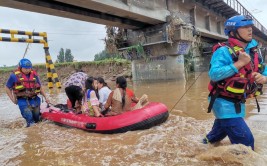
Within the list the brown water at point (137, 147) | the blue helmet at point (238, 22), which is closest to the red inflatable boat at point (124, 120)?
the brown water at point (137, 147)

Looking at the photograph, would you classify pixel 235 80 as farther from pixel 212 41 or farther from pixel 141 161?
pixel 212 41

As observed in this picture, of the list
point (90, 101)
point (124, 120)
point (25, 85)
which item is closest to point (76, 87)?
point (90, 101)

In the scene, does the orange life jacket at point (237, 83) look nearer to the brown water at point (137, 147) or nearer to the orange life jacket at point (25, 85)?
the brown water at point (137, 147)

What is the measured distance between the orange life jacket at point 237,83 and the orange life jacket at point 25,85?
4.26 m

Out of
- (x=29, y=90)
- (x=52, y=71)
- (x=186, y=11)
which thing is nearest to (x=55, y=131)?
(x=29, y=90)

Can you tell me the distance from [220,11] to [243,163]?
18.8 meters

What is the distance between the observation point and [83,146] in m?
3.85

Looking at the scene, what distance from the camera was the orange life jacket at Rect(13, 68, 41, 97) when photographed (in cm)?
560

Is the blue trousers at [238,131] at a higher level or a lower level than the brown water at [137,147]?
higher

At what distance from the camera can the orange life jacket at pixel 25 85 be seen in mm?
5602

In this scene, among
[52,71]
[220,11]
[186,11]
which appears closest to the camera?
[52,71]

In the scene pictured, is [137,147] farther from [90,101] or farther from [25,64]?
[25,64]

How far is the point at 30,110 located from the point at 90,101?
165 cm

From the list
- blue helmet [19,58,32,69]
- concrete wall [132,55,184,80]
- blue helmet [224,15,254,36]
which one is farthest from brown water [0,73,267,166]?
concrete wall [132,55,184,80]
